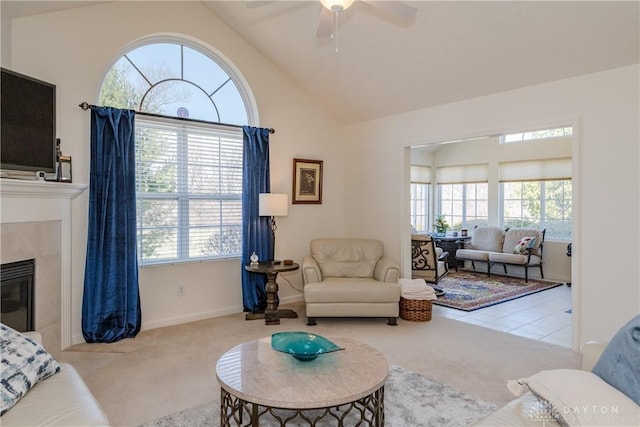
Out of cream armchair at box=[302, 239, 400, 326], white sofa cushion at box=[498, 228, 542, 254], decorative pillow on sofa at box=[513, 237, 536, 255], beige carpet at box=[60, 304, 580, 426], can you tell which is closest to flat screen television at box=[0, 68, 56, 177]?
beige carpet at box=[60, 304, 580, 426]

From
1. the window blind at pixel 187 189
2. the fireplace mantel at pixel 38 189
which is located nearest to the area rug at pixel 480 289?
the window blind at pixel 187 189

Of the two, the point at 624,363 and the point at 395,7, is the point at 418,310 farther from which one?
the point at 395,7

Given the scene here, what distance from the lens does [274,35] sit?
4477 millimetres

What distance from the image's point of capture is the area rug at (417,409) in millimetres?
2336

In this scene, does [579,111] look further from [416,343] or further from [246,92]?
[246,92]

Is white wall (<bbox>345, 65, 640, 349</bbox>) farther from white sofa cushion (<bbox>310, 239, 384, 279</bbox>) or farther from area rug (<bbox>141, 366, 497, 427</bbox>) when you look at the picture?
white sofa cushion (<bbox>310, 239, 384, 279</bbox>)

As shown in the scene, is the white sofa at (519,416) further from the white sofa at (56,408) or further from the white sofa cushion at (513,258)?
the white sofa cushion at (513,258)

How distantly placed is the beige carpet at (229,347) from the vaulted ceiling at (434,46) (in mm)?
2481

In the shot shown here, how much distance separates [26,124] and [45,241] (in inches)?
35.7

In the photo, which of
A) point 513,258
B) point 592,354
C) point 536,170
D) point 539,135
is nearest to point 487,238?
point 513,258

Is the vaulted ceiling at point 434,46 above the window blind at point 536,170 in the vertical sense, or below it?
above

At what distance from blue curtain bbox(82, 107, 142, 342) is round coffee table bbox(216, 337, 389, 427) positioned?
1897 mm

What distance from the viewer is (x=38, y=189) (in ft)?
9.86

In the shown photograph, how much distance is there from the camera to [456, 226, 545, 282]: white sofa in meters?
6.83
